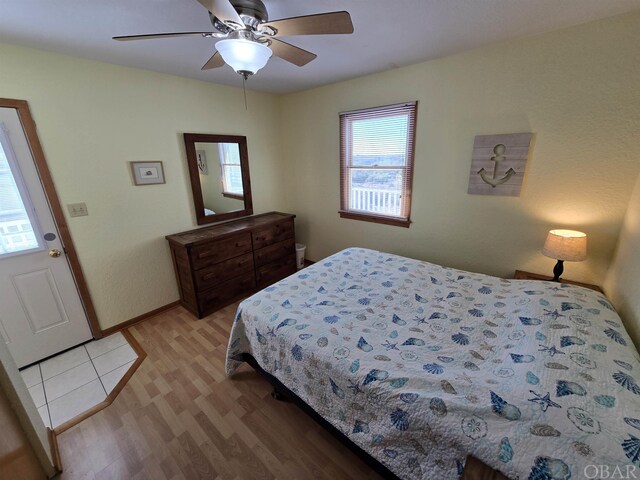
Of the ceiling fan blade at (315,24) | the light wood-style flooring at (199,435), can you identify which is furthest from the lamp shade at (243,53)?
the light wood-style flooring at (199,435)

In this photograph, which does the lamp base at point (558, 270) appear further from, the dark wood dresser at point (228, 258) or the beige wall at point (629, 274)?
the dark wood dresser at point (228, 258)

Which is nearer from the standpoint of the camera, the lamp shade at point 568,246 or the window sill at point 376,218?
the lamp shade at point 568,246

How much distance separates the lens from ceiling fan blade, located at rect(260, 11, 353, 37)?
3.59 ft

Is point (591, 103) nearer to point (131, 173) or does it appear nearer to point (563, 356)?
point (563, 356)

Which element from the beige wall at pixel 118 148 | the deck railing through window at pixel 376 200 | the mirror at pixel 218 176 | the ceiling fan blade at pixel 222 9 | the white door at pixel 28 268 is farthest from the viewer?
the deck railing through window at pixel 376 200

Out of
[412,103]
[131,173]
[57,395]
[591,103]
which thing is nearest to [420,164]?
[412,103]

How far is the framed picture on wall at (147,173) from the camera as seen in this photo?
2387 mm

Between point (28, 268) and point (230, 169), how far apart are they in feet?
6.35

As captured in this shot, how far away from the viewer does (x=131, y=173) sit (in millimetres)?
2371

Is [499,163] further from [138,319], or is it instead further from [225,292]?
[138,319]

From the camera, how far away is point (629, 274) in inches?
59.4

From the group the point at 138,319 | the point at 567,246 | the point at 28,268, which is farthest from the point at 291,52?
the point at 138,319

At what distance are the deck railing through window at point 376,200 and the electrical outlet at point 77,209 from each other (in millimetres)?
2595

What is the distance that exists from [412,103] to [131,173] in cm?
269
